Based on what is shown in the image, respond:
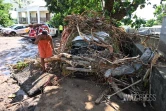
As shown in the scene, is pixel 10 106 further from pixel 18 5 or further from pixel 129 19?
pixel 18 5

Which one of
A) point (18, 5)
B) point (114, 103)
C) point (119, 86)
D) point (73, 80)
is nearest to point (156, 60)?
point (119, 86)

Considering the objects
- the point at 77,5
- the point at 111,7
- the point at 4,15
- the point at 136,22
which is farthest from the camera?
the point at 4,15

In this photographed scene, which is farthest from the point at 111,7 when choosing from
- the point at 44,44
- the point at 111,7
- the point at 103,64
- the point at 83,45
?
the point at 103,64

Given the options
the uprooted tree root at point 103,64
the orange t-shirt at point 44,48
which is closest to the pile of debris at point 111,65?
the uprooted tree root at point 103,64

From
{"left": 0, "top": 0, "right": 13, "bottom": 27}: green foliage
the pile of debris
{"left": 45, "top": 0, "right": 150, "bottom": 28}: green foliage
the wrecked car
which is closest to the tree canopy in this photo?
{"left": 45, "top": 0, "right": 150, "bottom": 28}: green foliage

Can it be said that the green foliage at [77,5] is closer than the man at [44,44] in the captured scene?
No

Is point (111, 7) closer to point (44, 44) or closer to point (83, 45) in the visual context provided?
point (83, 45)

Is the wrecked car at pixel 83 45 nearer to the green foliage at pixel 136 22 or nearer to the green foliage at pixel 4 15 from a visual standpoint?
the green foliage at pixel 136 22

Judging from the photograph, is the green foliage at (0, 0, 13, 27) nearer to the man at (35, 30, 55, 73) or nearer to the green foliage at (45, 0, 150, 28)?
the green foliage at (45, 0, 150, 28)

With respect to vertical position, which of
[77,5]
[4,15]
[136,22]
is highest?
[77,5]

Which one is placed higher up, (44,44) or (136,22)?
(136,22)

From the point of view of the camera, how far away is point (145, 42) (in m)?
6.40

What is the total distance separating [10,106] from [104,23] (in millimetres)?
4572

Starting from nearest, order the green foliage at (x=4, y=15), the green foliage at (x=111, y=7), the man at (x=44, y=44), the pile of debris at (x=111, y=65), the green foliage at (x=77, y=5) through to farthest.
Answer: the pile of debris at (x=111, y=65)
the man at (x=44, y=44)
the green foliage at (x=111, y=7)
the green foliage at (x=77, y=5)
the green foliage at (x=4, y=15)
